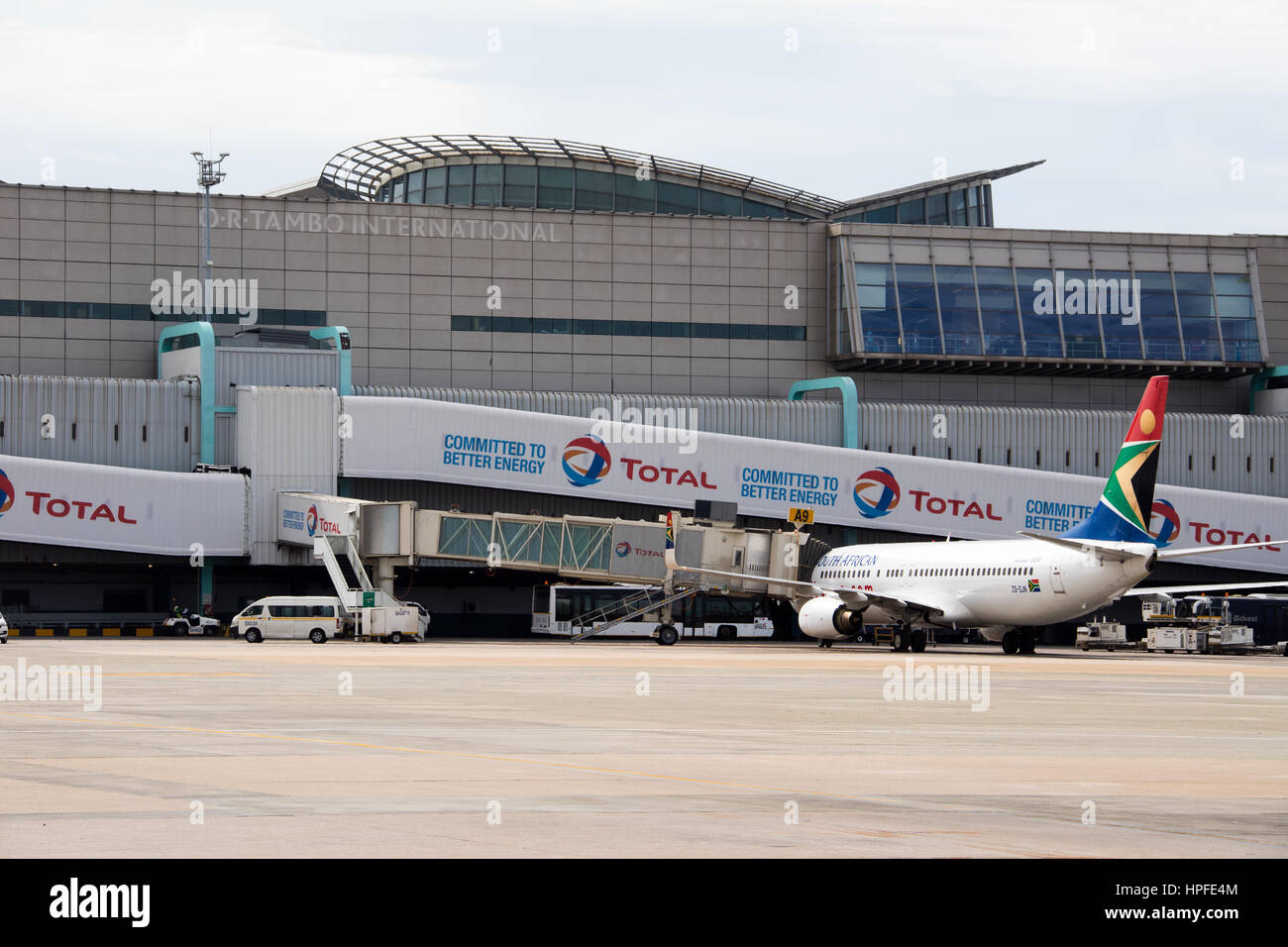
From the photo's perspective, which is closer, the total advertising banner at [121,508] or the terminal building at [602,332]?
the total advertising banner at [121,508]

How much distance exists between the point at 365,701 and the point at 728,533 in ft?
159

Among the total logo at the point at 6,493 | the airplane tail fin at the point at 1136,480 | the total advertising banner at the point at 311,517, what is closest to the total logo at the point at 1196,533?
the airplane tail fin at the point at 1136,480

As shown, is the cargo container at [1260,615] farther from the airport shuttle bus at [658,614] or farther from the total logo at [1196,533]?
the airport shuttle bus at [658,614]

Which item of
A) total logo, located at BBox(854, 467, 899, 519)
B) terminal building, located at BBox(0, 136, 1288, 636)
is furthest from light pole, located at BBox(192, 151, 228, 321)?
total logo, located at BBox(854, 467, 899, 519)

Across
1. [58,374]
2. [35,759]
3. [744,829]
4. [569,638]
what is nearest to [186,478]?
[58,374]

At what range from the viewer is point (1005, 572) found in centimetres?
6225

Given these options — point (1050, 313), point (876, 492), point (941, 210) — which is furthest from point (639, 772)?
point (941, 210)

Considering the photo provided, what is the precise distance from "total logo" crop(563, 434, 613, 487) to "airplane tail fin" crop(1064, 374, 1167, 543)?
114 ft

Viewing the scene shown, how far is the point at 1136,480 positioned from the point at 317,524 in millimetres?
Result: 40900

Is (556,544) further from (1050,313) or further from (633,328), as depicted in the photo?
(1050,313)

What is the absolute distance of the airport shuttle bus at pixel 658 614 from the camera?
88.3 meters

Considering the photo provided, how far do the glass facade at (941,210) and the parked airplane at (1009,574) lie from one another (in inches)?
1982

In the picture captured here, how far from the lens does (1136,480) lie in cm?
5753
